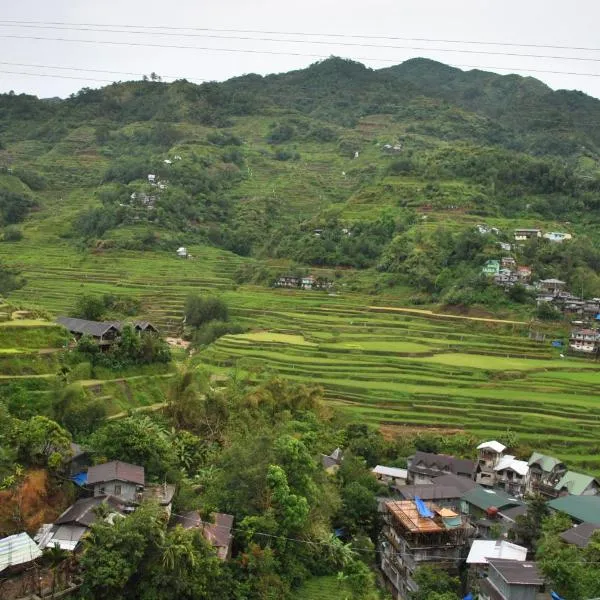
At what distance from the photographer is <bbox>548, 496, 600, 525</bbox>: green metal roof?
17.9 m

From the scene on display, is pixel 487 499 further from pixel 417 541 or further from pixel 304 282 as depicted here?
pixel 304 282

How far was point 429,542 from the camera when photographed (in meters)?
18.1

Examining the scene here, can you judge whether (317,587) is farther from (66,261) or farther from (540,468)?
(66,261)

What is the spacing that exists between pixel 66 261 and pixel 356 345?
2963 cm

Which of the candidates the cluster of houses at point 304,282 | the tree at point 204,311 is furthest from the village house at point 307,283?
the tree at point 204,311

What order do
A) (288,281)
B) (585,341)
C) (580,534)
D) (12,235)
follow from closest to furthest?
(580,534) → (585,341) → (288,281) → (12,235)

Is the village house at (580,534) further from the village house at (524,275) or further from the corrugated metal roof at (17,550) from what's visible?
the village house at (524,275)

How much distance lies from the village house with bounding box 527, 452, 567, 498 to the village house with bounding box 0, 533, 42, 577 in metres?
15.8

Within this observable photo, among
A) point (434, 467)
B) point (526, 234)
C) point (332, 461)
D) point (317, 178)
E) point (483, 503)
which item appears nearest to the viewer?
point (483, 503)

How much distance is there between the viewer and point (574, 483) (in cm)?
2088

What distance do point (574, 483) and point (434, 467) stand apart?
14.6ft

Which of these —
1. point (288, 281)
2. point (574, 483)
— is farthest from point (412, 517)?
point (288, 281)

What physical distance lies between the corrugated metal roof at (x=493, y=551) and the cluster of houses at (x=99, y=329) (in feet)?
46.7

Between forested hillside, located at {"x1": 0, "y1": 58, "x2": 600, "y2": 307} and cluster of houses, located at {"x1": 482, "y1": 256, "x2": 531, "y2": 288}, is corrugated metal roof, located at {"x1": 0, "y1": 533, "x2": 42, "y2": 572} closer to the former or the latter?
forested hillside, located at {"x1": 0, "y1": 58, "x2": 600, "y2": 307}
